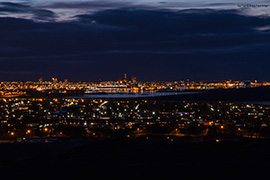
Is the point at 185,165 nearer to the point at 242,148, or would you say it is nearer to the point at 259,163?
the point at 259,163

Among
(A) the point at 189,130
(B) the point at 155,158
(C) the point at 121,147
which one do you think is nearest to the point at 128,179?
(B) the point at 155,158

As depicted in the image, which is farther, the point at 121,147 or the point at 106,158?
the point at 121,147

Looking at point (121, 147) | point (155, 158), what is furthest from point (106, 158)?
point (121, 147)

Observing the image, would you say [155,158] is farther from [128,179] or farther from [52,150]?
[52,150]

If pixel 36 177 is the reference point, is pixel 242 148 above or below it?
below

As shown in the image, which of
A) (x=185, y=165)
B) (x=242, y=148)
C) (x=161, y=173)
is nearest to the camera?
(x=161, y=173)

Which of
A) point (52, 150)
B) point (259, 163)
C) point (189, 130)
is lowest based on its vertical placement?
point (189, 130)

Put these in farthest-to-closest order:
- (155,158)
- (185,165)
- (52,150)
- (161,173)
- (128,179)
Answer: (52,150) → (155,158) → (185,165) → (161,173) → (128,179)
